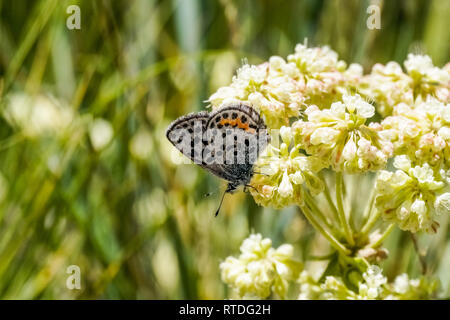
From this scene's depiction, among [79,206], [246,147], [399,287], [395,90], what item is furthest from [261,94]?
[79,206]

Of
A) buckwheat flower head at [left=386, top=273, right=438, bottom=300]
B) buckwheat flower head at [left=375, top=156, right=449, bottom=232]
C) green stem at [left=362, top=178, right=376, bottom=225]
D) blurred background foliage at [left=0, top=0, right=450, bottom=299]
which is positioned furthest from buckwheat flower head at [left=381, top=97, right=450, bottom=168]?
blurred background foliage at [left=0, top=0, right=450, bottom=299]

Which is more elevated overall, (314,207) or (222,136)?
(222,136)

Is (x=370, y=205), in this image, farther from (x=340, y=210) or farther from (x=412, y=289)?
(x=412, y=289)

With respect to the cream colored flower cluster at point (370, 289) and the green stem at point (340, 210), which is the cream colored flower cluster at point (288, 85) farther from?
the cream colored flower cluster at point (370, 289)

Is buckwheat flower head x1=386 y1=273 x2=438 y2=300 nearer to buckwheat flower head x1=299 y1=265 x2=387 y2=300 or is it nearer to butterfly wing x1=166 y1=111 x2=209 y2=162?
buckwheat flower head x1=299 y1=265 x2=387 y2=300

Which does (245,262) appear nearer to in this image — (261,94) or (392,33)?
(261,94)
